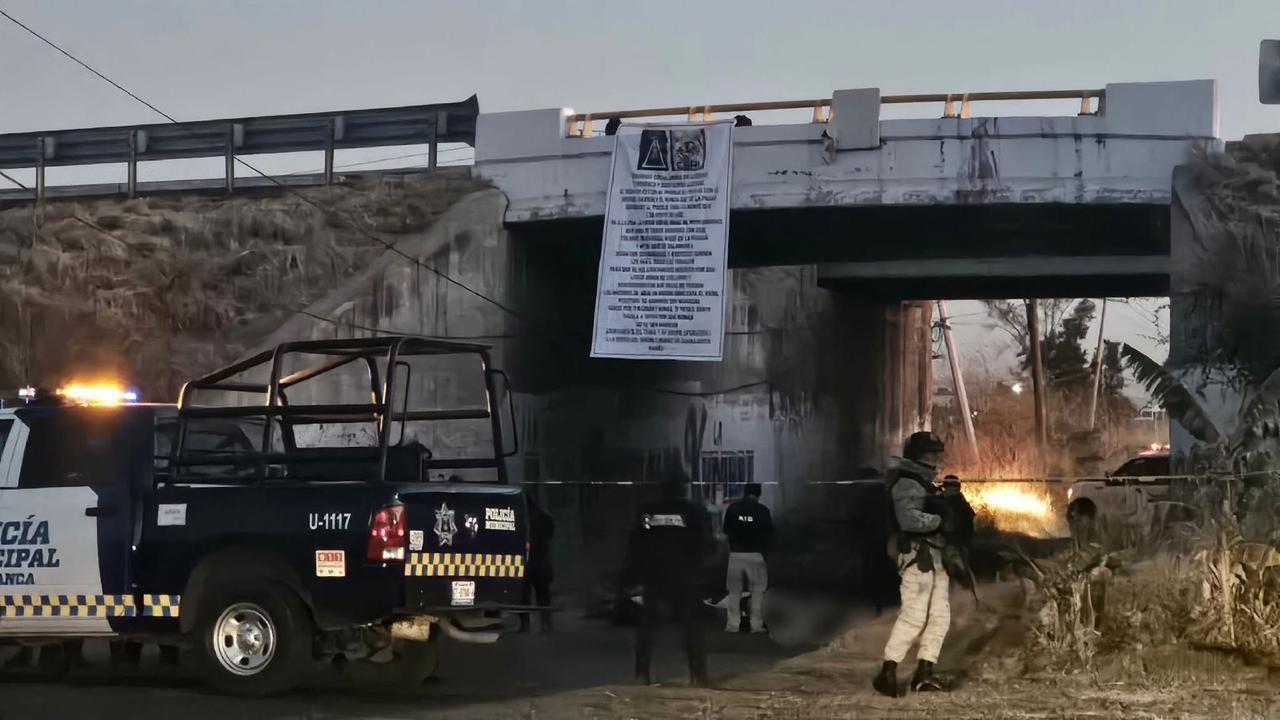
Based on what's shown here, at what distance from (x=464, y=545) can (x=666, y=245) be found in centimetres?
951

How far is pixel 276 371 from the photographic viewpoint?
1016 cm

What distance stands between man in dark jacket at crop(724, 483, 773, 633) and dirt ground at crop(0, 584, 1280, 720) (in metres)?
1.77

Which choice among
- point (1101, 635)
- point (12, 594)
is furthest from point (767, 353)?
point (12, 594)

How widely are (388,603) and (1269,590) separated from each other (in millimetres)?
6215

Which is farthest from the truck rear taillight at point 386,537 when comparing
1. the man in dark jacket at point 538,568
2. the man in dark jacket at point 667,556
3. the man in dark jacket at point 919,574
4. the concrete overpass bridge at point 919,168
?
the concrete overpass bridge at point 919,168

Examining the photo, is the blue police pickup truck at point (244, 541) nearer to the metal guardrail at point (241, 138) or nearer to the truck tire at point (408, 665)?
the truck tire at point (408, 665)

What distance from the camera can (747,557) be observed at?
536 inches

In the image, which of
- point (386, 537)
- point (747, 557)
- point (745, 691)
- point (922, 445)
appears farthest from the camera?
point (747, 557)

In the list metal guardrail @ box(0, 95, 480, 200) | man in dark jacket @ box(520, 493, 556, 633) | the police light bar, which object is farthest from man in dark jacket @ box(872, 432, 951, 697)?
metal guardrail @ box(0, 95, 480, 200)

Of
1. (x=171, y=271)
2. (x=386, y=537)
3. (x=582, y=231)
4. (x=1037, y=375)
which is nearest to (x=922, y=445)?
(x=386, y=537)

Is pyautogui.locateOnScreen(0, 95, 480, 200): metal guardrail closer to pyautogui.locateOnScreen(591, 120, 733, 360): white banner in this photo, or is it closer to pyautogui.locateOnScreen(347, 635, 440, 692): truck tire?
pyautogui.locateOnScreen(591, 120, 733, 360): white banner

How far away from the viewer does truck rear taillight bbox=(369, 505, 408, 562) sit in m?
8.80

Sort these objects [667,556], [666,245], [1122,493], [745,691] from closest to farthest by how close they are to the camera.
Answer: [745,691], [667,556], [1122,493], [666,245]

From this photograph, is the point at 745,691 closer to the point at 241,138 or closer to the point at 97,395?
the point at 97,395
